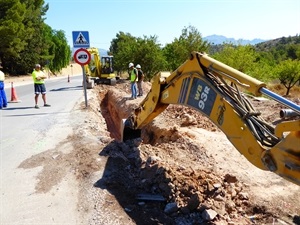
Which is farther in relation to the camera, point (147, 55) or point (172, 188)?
point (147, 55)

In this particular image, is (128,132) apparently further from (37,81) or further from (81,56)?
(37,81)

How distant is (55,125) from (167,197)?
5.21m

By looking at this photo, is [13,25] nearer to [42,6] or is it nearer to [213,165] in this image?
[42,6]

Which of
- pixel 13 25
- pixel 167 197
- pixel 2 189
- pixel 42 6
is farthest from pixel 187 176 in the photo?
pixel 42 6

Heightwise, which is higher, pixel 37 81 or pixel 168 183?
pixel 37 81

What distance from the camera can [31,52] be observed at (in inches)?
1797

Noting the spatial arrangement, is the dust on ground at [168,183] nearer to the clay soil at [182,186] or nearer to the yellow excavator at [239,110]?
the clay soil at [182,186]

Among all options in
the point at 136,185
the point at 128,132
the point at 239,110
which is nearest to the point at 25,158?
the point at 128,132

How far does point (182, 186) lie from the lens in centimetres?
499

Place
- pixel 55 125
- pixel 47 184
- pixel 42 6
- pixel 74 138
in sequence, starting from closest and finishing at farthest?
pixel 47 184, pixel 74 138, pixel 55 125, pixel 42 6

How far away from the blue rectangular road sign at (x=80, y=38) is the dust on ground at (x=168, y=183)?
12.9 ft

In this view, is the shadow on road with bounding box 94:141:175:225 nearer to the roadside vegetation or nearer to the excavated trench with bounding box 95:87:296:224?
the excavated trench with bounding box 95:87:296:224

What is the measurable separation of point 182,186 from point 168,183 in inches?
9.2

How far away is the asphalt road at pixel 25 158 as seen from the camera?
169 inches
